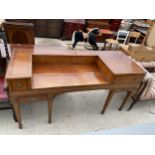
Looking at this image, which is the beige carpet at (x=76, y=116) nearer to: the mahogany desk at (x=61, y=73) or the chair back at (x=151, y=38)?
the mahogany desk at (x=61, y=73)

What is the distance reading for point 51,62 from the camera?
1.97m

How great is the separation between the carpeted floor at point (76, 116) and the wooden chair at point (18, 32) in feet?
3.49

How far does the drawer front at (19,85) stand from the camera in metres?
1.41

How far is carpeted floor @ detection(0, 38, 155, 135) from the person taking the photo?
1.99 metres

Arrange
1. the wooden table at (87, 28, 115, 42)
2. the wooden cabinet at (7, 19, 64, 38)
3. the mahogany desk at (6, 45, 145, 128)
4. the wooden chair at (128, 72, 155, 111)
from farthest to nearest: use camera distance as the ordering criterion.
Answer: the wooden table at (87, 28, 115, 42), the wooden cabinet at (7, 19, 64, 38), the wooden chair at (128, 72, 155, 111), the mahogany desk at (6, 45, 145, 128)

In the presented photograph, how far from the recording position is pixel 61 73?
1846mm

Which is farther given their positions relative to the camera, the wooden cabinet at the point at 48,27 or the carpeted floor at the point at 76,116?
the wooden cabinet at the point at 48,27

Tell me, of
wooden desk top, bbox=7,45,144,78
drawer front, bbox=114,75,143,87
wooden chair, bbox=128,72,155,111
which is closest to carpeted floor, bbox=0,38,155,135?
wooden chair, bbox=128,72,155,111

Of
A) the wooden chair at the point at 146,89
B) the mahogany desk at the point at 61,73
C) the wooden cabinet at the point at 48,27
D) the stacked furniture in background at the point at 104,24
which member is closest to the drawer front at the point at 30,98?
the mahogany desk at the point at 61,73

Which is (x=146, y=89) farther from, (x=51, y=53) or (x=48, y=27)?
(x=48, y=27)

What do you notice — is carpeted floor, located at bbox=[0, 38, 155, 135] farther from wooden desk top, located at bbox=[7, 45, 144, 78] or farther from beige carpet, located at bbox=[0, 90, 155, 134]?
wooden desk top, located at bbox=[7, 45, 144, 78]

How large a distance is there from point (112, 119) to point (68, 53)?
1.26m

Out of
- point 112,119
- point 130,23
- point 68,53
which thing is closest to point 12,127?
point 68,53

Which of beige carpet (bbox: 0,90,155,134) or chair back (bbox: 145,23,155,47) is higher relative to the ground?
chair back (bbox: 145,23,155,47)
